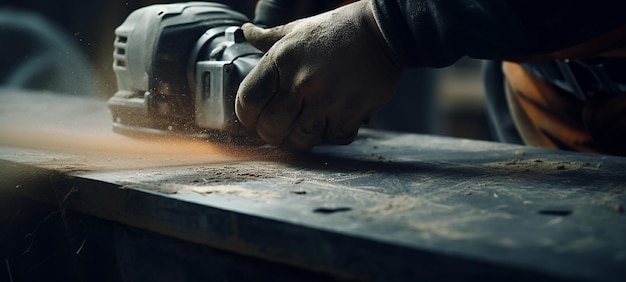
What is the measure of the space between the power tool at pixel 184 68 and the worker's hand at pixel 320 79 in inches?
3.1

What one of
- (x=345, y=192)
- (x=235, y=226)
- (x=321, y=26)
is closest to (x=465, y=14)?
(x=321, y=26)

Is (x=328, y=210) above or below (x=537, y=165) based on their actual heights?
above

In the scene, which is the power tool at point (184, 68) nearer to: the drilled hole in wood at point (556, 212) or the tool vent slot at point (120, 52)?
the tool vent slot at point (120, 52)

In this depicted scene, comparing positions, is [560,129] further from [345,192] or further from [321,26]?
[345,192]

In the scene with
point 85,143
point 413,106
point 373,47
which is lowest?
point 413,106

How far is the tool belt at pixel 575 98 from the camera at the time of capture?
70.8 inches

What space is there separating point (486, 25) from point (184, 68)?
2.43 feet

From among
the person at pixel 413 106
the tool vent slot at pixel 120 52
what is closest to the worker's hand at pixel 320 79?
the tool vent slot at pixel 120 52

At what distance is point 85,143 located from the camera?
1.77 meters

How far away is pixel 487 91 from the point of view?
243 cm

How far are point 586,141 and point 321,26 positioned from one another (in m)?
1.04

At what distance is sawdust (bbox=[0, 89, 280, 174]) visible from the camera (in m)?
1.45

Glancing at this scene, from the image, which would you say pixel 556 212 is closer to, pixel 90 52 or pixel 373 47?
pixel 373 47

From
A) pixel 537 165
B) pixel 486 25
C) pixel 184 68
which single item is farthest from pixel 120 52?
pixel 537 165
